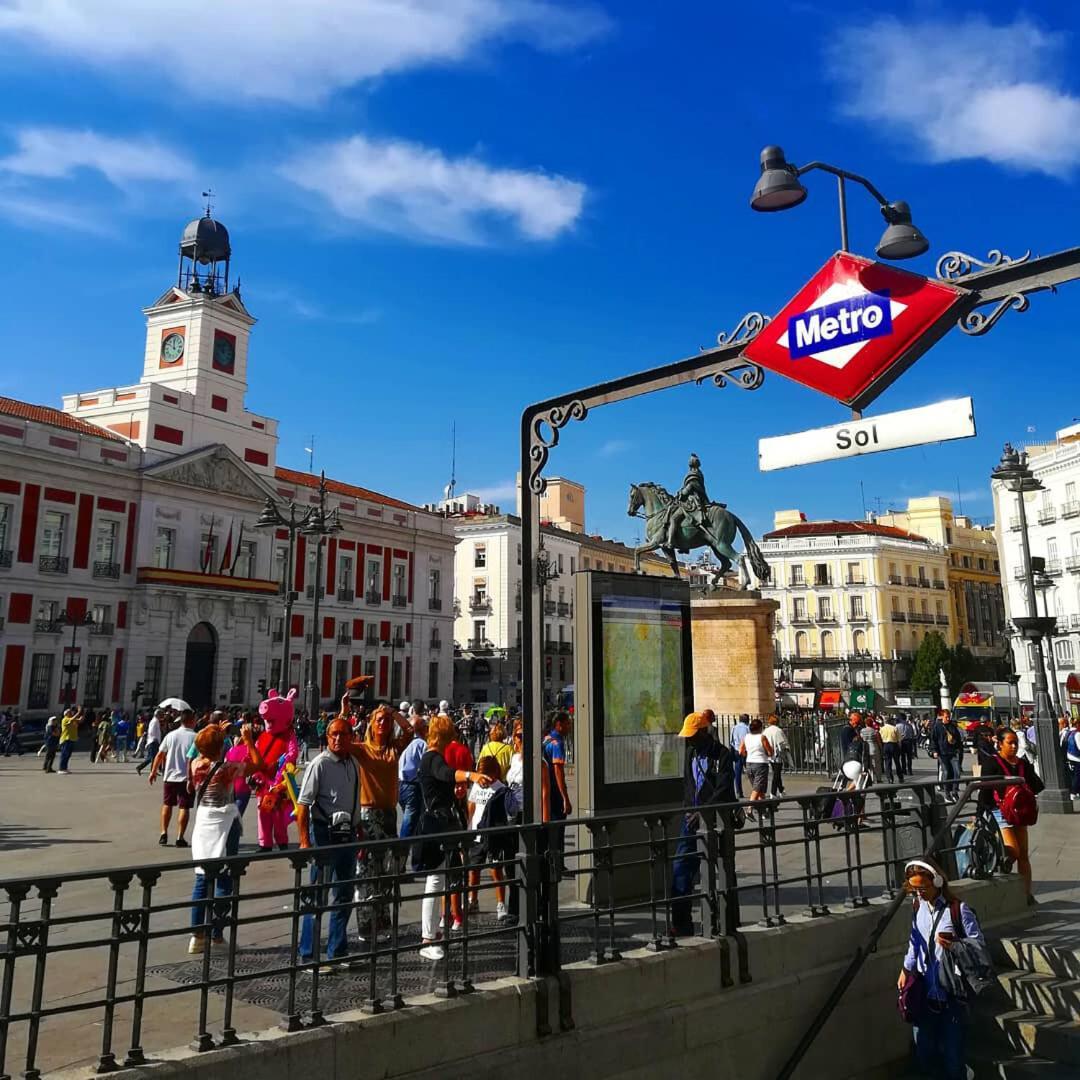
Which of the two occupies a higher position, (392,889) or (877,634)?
(877,634)

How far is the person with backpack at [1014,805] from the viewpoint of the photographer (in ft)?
27.1

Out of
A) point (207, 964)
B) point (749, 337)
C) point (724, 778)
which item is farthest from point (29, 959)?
point (749, 337)

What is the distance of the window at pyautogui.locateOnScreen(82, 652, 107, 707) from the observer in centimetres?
3828

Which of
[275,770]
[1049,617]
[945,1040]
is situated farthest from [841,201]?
[1049,617]

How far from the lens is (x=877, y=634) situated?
66062mm

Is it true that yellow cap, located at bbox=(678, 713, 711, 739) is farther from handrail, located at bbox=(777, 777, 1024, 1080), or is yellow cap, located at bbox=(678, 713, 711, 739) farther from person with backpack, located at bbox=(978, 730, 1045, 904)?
person with backpack, located at bbox=(978, 730, 1045, 904)

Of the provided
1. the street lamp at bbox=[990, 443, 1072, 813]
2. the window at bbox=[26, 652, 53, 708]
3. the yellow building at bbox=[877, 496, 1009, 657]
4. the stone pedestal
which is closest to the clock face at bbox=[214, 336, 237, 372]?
the window at bbox=[26, 652, 53, 708]

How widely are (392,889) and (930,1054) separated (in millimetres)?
3659

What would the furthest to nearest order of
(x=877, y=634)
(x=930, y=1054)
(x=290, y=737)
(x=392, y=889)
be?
(x=877, y=634), (x=290, y=737), (x=930, y=1054), (x=392, y=889)

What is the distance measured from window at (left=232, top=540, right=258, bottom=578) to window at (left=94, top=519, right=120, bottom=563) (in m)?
6.66

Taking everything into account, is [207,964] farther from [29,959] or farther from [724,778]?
[724,778]

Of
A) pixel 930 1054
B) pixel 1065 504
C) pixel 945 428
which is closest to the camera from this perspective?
pixel 945 428

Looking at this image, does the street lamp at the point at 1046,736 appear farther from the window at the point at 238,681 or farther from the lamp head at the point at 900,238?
the window at the point at 238,681

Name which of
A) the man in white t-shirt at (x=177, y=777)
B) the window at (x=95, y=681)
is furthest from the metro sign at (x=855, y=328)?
the window at (x=95, y=681)
